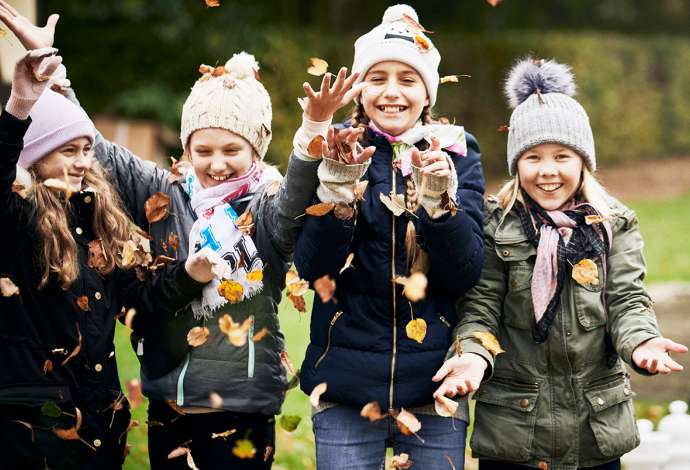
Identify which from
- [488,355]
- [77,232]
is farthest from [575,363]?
[77,232]

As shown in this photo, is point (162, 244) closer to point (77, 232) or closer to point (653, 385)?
point (77, 232)

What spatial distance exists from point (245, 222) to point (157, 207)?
13.6 inches

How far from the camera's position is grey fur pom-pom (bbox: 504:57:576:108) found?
3.64 metres

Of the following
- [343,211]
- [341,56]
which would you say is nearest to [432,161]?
[343,211]

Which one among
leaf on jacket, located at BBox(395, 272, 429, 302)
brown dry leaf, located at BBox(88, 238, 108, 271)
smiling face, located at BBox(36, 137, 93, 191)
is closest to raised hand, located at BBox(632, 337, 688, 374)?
leaf on jacket, located at BBox(395, 272, 429, 302)

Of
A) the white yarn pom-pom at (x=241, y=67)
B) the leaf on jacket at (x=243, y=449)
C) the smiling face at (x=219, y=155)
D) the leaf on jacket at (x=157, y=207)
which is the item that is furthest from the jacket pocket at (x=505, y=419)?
the white yarn pom-pom at (x=241, y=67)

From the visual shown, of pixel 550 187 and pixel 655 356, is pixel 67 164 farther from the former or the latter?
pixel 655 356

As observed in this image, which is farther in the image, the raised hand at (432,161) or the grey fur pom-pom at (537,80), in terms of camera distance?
the grey fur pom-pom at (537,80)

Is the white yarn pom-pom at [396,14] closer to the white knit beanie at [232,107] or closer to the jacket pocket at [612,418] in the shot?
the white knit beanie at [232,107]

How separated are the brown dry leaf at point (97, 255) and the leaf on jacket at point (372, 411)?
3.29 ft

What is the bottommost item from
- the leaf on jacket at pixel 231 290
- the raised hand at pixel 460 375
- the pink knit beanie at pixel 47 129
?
the raised hand at pixel 460 375

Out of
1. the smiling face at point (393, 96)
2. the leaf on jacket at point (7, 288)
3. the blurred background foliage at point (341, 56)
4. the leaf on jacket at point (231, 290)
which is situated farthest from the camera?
the blurred background foliage at point (341, 56)

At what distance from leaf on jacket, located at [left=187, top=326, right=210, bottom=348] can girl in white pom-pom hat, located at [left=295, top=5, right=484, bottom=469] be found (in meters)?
0.39

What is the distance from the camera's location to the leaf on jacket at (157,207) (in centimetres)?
367
